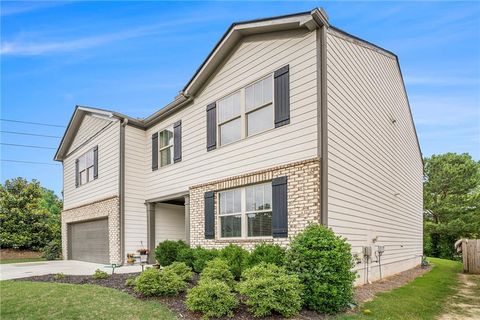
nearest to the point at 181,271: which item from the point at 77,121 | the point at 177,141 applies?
the point at 177,141

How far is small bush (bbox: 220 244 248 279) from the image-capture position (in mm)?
7961

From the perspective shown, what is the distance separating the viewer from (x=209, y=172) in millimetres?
10922

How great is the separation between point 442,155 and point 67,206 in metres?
30.6

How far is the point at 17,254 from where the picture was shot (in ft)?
69.6

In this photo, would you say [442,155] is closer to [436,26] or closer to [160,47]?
[436,26]

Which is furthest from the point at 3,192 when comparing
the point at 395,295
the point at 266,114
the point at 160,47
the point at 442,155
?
the point at 442,155

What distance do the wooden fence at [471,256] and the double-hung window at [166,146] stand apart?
1306cm

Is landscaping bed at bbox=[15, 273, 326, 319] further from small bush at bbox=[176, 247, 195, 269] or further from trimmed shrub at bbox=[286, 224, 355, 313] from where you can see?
small bush at bbox=[176, 247, 195, 269]

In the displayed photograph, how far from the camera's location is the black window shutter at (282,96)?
27.8ft

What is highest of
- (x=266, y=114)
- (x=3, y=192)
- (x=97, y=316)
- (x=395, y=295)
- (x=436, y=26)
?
(x=436, y=26)

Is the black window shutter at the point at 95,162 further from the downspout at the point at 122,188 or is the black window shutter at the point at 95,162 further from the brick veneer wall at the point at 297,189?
the brick veneer wall at the point at 297,189

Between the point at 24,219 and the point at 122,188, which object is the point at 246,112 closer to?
the point at 122,188

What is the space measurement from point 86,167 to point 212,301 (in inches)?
557

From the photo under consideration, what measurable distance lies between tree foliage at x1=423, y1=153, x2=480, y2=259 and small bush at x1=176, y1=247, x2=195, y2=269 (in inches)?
956
